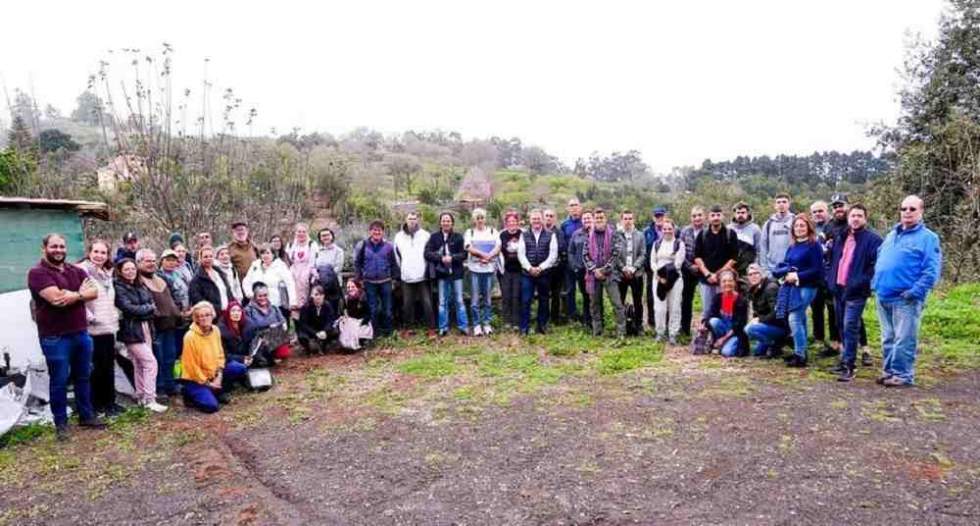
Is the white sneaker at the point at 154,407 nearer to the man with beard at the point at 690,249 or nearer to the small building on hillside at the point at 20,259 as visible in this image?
the small building on hillside at the point at 20,259

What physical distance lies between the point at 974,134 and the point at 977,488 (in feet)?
40.2

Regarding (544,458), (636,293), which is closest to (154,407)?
(544,458)

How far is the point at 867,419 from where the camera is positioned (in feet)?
15.0

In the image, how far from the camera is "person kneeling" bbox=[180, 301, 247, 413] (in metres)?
5.62

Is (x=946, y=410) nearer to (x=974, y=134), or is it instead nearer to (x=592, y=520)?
(x=592, y=520)

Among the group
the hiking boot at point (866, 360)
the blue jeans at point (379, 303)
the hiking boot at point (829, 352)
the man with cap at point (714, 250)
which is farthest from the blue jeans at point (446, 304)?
the hiking boot at point (866, 360)

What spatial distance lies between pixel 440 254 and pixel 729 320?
368 centimetres

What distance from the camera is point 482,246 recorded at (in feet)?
27.1

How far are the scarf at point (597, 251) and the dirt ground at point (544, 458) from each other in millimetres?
1931

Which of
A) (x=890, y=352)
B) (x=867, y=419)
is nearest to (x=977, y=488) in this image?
(x=867, y=419)

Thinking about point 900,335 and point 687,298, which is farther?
point 687,298

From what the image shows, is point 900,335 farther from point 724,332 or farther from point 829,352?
point 724,332

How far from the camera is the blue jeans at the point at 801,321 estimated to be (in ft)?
20.1

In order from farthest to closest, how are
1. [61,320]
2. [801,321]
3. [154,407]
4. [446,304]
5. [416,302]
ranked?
[416,302]
[446,304]
[801,321]
[154,407]
[61,320]
